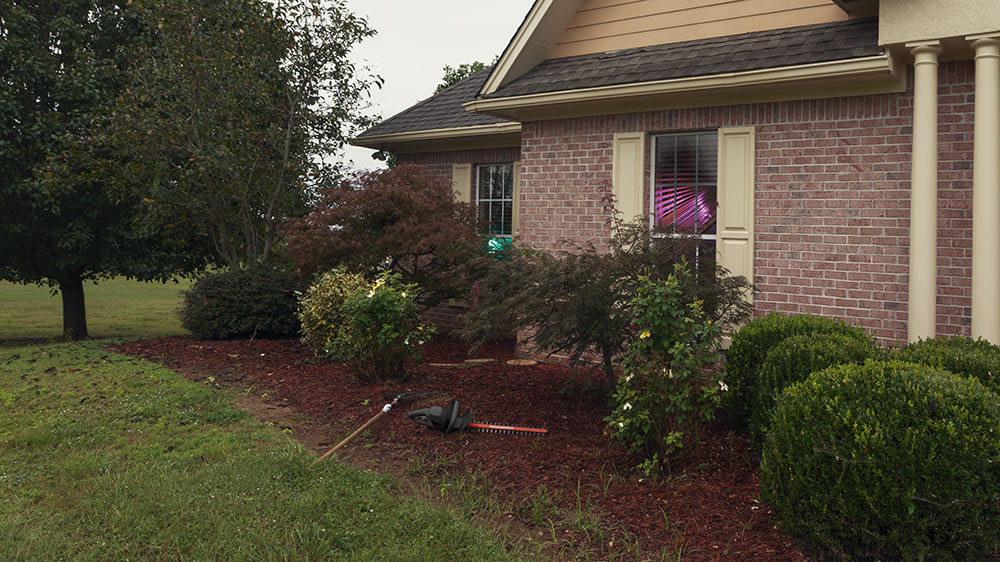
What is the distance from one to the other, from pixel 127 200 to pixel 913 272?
12764 mm

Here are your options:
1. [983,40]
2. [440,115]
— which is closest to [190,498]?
[983,40]

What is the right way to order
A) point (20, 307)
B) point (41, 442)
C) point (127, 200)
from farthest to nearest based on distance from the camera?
point (20, 307) < point (127, 200) < point (41, 442)

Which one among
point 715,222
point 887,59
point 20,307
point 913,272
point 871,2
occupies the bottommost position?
point 20,307

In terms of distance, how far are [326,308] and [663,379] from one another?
5456 mm

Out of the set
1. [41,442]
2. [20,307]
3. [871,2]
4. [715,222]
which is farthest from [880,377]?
[20,307]

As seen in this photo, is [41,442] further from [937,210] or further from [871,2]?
[871,2]

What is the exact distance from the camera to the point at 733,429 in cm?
548

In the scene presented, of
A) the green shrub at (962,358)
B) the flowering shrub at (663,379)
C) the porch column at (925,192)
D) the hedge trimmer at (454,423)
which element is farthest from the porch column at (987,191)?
the hedge trimmer at (454,423)

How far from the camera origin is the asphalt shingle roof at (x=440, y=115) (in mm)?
11251

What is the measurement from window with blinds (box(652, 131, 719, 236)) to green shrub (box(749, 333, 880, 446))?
→ 9.81ft

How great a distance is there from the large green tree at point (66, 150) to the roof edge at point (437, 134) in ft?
12.2

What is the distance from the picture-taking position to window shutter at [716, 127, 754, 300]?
723cm

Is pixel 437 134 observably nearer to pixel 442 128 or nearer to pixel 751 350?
pixel 442 128

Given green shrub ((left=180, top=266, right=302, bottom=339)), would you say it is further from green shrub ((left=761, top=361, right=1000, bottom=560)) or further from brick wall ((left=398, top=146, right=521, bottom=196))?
green shrub ((left=761, top=361, right=1000, bottom=560))
